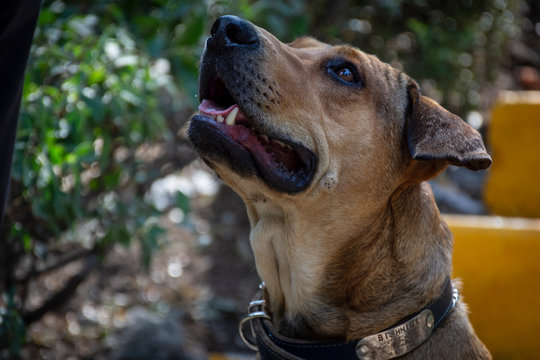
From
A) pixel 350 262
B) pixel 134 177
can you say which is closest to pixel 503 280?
pixel 350 262

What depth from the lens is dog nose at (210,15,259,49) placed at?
97.7 inches

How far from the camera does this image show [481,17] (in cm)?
721

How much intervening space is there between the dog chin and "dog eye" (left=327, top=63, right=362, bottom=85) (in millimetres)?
470

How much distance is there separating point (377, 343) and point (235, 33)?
1.44m

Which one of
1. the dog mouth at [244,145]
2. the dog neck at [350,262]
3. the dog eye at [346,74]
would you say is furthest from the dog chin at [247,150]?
the dog eye at [346,74]

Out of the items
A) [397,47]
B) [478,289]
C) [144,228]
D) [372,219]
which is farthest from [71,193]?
[397,47]

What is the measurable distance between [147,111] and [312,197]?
53.8 inches

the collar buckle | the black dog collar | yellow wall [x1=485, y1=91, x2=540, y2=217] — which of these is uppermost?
the black dog collar

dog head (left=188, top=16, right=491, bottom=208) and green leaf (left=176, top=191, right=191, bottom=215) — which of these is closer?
dog head (left=188, top=16, right=491, bottom=208)

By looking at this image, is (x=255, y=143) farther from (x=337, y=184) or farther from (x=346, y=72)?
(x=346, y=72)

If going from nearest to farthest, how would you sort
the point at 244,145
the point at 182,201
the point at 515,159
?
the point at 244,145 < the point at 182,201 < the point at 515,159

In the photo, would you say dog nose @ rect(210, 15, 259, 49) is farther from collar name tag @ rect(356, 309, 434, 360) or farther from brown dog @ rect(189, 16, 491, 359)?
collar name tag @ rect(356, 309, 434, 360)

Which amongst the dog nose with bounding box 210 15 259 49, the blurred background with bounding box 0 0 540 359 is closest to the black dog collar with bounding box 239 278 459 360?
the blurred background with bounding box 0 0 540 359

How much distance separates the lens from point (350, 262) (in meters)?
2.66
